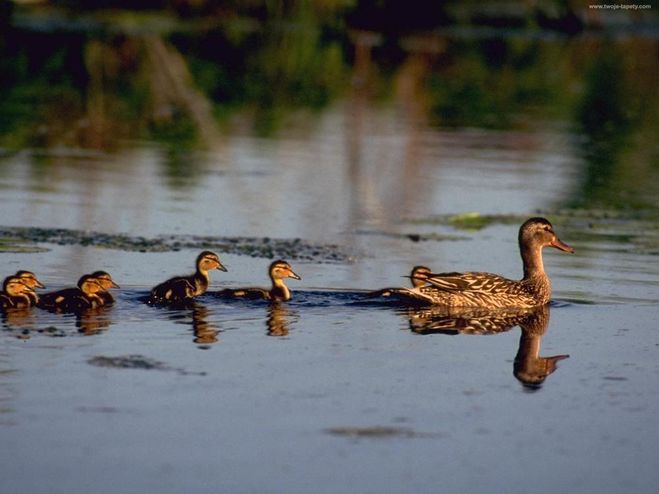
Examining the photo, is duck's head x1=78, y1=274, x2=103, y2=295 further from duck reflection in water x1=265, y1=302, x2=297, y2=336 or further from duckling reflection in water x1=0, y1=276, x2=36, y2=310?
duck reflection in water x1=265, y1=302, x2=297, y2=336

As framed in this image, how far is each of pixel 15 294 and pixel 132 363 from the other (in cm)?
179

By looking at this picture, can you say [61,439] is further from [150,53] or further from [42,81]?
[150,53]

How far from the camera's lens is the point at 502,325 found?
10914mm

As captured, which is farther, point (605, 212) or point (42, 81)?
point (42, 81)

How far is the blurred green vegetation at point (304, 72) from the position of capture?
73.7 ft

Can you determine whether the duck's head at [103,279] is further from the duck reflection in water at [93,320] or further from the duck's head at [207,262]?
the duck's head at [207,262]

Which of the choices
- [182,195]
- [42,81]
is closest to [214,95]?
[42,81]

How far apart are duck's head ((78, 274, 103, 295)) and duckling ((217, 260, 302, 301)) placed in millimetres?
951

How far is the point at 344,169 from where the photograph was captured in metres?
19.0

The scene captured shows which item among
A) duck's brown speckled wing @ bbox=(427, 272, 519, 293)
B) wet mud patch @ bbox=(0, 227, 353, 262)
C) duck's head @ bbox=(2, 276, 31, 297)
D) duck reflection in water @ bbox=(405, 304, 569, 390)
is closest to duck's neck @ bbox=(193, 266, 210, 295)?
duck's head @ bbox=(2, 276, 31, 297)

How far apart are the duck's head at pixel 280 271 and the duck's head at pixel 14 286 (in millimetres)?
1799

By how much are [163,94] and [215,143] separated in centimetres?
627

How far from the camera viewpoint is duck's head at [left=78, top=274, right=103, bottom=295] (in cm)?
1051

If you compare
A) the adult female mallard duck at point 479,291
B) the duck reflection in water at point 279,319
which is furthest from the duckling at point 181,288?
the adult female mallard duck at point 479,291
